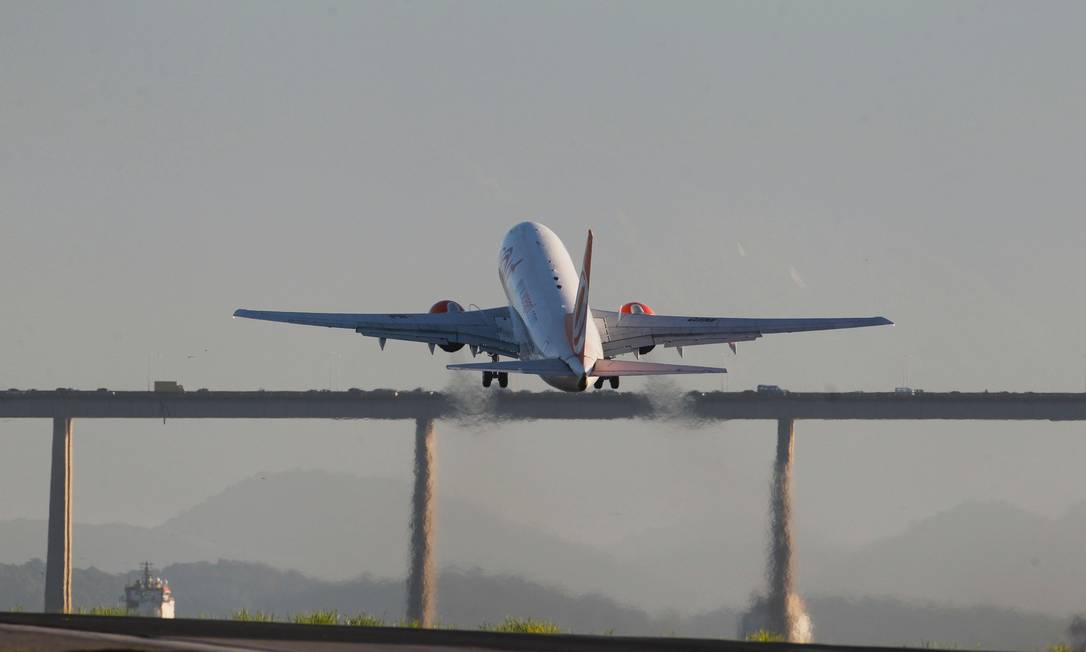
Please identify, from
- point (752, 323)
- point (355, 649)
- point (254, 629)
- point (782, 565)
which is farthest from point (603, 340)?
point (355, 649)

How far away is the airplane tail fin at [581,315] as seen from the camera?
277ft

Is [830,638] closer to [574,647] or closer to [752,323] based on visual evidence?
Answer: [752,323]

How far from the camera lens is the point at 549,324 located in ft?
295

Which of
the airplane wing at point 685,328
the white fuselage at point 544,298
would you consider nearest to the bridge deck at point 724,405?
the white fuselage at point 544,298

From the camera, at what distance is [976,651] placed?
55719 mm

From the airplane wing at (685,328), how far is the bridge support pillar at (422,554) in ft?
75.5

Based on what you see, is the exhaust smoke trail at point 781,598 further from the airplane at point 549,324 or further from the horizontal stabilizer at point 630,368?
the horizontal stabilizer at point 630,368

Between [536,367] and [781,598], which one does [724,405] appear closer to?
[781,598]

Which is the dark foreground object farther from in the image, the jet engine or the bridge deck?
the bridge deck

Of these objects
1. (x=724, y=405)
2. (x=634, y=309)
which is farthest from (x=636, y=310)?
(x=724, y=405)

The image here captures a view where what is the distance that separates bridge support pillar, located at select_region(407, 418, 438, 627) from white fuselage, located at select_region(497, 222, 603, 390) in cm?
2164

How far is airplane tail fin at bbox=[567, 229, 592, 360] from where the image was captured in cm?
8444

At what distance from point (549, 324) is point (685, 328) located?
9.79 metres

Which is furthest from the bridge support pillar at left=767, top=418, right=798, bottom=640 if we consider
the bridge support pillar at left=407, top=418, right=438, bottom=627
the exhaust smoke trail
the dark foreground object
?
the dark foreground object
